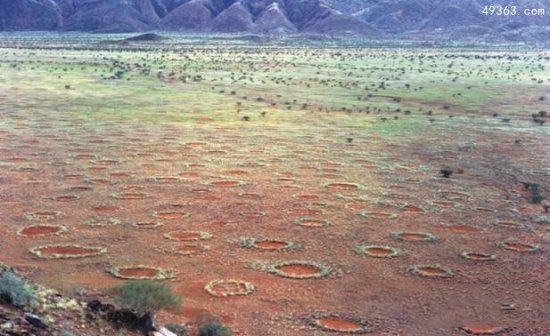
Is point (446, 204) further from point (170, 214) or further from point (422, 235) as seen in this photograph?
point (170, 214)

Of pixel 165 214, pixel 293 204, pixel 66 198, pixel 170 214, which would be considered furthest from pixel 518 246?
pixel 66 198

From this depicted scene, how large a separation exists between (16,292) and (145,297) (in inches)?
120

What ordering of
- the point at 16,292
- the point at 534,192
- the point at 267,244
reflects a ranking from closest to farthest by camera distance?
the point at 16,292
the point at 267,244
the point at 534,192

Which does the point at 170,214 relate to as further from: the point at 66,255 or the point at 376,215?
the point at 376,215

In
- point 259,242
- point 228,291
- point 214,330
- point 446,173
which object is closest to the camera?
point 214,330

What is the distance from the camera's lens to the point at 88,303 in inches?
485

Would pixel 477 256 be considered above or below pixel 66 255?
below

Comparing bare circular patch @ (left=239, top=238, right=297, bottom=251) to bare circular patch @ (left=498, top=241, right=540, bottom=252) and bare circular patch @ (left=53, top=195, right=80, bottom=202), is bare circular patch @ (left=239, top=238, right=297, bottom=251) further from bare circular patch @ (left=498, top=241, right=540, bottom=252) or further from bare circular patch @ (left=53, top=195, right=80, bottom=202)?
bare circular patch @ (left=53, top=195, right=80, bottom=202)

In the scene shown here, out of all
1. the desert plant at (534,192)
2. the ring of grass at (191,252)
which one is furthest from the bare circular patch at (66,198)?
the desert plant at (534,192)

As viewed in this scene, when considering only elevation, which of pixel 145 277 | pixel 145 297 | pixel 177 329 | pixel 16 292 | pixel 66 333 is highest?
pixel 16 292

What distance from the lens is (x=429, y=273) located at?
63.4 ft

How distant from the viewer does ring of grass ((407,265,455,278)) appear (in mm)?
19125

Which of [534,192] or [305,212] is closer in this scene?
[305,212]

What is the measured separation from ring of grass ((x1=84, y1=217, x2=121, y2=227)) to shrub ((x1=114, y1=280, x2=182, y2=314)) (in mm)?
9218
